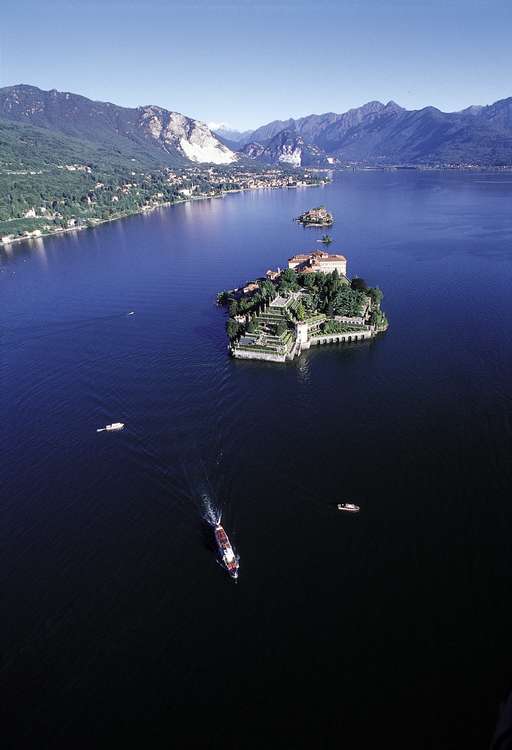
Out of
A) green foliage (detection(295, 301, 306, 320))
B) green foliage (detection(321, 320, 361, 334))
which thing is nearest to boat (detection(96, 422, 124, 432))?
green foliage (detection(295, 301, 306, 320))

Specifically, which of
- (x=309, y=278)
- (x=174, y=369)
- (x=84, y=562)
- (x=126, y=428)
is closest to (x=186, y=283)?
(x=309, y=278)

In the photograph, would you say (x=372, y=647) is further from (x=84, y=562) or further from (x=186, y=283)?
(x=186, y=283)

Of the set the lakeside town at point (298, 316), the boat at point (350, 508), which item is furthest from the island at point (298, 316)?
the boat at point (350, 508)

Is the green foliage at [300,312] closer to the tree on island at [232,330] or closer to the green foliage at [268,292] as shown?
the green foliage at [268,292]

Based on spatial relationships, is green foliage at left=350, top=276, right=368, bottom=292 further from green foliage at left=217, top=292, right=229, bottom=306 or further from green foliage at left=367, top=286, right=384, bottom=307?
green foliage at left=217, top=292, right=229, bottom=306

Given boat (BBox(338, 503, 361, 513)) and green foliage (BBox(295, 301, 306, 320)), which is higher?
green foliage (BBox(295, 301, 306, 320))

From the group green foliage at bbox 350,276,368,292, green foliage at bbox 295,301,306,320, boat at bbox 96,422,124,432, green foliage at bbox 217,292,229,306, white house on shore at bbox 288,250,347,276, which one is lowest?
boat at bbox 96,422,124,432
